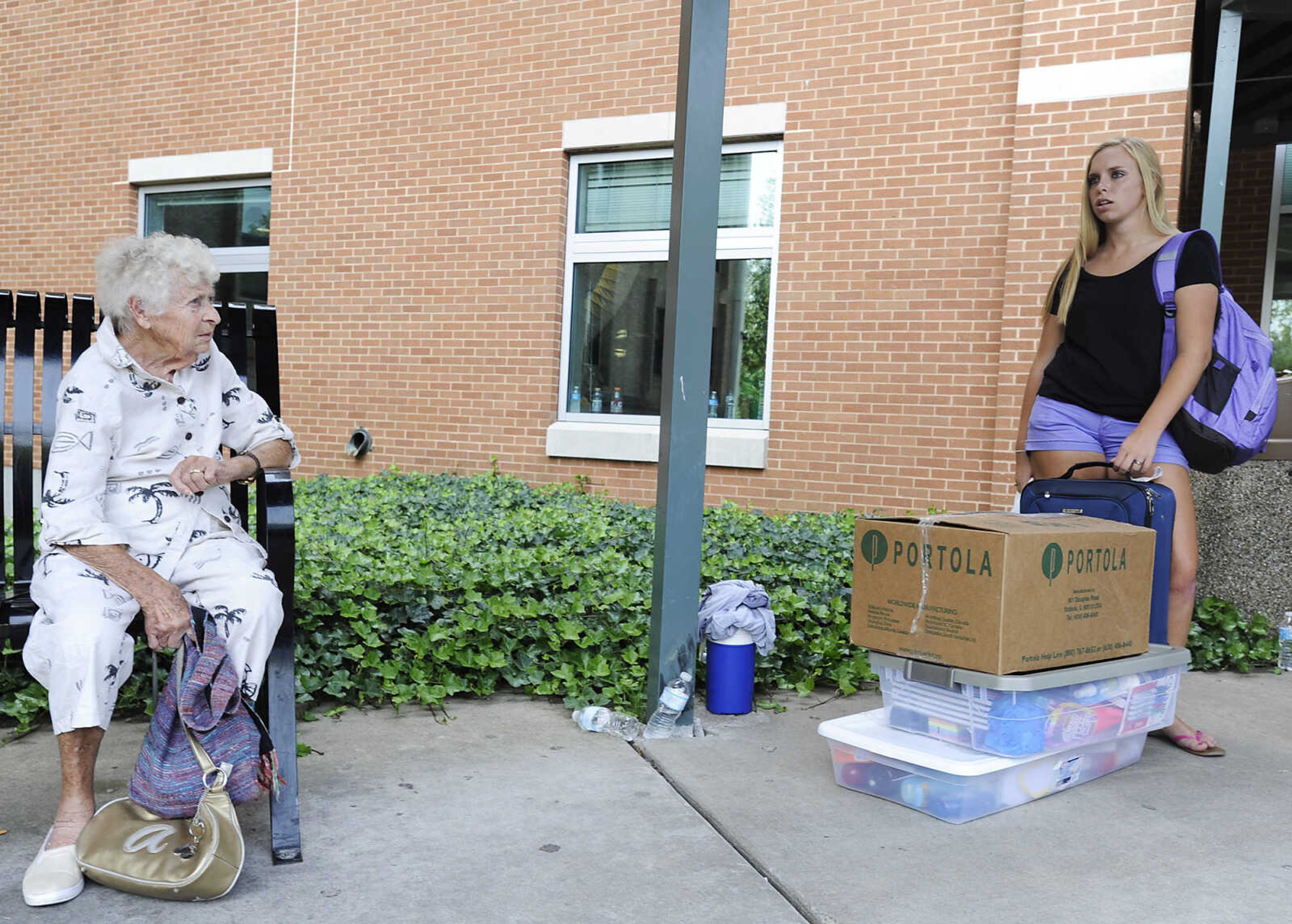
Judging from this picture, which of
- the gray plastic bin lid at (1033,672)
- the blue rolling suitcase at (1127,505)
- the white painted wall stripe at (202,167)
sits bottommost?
the gray plastic bin lid at (1033,672)

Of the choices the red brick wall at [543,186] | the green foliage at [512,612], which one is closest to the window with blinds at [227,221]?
the red brick wall at [543,186]

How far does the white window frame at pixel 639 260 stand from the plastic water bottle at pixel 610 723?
413cm

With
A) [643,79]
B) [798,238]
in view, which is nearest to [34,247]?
[643,79]

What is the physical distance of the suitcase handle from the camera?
123 inches

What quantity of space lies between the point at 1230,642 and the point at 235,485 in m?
3.84

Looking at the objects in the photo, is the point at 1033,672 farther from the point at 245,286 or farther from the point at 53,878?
the point at 245,286

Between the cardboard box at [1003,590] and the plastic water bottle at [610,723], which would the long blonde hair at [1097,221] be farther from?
the plastic water bottle at [610,723]

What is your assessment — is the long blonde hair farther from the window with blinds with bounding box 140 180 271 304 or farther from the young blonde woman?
the window with blinds with bounding box 140 180 271 304

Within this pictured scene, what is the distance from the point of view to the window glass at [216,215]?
30.6ft

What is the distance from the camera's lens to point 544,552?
4496 millimetres

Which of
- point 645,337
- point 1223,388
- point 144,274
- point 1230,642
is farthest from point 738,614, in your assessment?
point 645,337

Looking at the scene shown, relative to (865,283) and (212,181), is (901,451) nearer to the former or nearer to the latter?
(865,283)

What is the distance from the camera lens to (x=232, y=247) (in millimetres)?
9469

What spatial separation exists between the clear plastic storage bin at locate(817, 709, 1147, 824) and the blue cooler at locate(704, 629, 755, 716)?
0.58m
